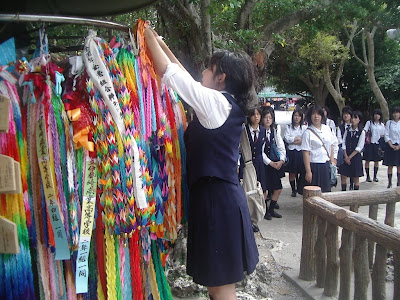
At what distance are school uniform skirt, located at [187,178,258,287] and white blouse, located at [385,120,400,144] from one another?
6.80 meters

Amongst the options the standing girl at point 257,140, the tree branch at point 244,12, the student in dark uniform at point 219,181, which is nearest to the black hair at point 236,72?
the student in dark uniform at point 219,181

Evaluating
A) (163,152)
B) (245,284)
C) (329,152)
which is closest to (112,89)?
(163,152)

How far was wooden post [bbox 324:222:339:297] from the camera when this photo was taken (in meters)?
3.22

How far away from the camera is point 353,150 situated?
23.3ft

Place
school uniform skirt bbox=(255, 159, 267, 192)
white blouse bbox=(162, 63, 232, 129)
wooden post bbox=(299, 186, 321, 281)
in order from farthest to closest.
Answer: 1. school uniform skirt bbox=(255, 159, 267, 192)
2. wooden post bbox=(299, 186, 321, 281)
3. white blouse bbox=(162, 63, 232, 129)

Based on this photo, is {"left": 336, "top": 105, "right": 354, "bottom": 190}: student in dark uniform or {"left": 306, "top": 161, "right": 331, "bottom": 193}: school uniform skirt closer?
{"left": 306, "top": 161, "right": 331, "bottom": 193}: school uniform skirt

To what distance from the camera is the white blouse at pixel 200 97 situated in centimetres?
161

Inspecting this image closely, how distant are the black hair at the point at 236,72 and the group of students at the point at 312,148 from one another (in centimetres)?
295

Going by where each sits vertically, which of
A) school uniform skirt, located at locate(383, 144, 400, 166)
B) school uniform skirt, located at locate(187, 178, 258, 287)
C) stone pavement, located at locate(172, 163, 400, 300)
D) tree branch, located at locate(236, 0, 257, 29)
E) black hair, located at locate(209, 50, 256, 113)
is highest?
tree branch, located at locate(236, 0, 257, 29)

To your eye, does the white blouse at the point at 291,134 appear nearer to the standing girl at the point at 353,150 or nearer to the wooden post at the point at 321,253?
the standing girl at the point at 353,150

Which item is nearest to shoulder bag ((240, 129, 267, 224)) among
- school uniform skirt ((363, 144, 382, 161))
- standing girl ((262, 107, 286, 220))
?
standing girl ((262, 107, 286, 220))

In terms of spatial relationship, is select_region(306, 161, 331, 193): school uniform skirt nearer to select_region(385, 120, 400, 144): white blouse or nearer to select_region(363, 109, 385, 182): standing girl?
select_region(385, 120, 400, 144): white blouse

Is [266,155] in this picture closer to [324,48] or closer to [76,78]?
[76,78]

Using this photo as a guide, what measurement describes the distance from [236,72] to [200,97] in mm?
292
